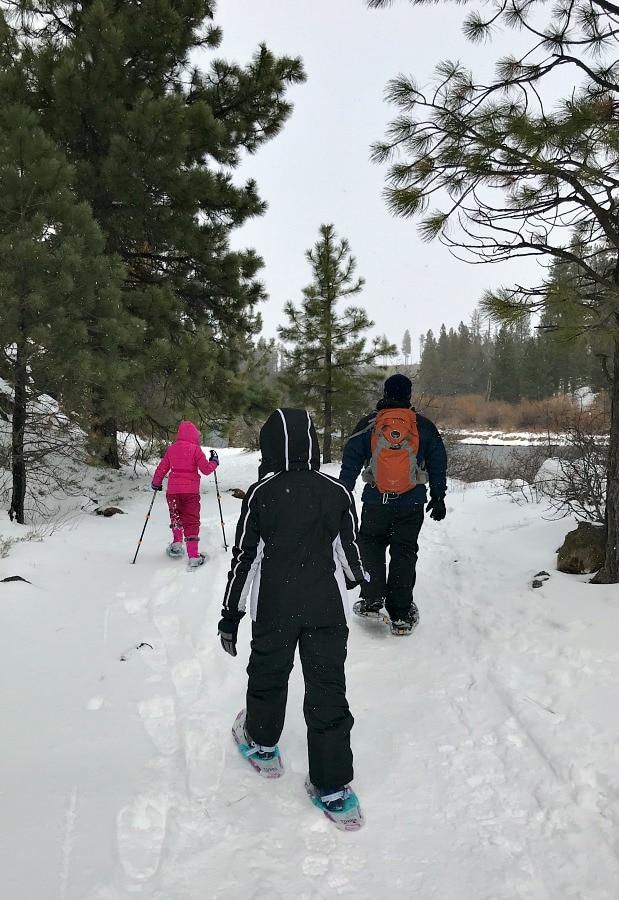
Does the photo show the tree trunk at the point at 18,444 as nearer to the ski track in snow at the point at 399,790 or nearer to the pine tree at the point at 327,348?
the ski track in snow at the point at 399,790

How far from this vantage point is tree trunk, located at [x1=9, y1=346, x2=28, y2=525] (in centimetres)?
Answer: 701

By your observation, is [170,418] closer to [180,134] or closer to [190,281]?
[190,281]

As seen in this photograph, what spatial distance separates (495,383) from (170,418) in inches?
1848

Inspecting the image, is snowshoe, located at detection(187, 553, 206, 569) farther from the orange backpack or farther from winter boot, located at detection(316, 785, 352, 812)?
winter boot, located at detection(316, 785, 352, 812)

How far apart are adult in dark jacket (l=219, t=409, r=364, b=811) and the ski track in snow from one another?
33 cm

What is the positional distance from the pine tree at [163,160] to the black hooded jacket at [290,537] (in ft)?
20.1

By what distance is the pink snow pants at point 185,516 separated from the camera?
6.34 m

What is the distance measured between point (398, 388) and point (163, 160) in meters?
6.79

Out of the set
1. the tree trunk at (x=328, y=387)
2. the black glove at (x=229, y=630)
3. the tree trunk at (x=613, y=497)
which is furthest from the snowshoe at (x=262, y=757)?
the tree trunk at (x=328, y=387)

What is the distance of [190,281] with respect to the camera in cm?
1077

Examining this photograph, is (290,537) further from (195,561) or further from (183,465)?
(183,465)

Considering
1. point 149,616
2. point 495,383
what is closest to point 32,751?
point 149,616

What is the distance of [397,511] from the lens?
432 centimetres

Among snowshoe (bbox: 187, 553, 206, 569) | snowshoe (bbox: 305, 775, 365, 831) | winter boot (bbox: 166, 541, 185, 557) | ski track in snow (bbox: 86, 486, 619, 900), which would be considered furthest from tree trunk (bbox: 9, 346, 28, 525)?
snowshoe (bbox: 305, 775, 365, 831)
